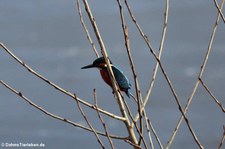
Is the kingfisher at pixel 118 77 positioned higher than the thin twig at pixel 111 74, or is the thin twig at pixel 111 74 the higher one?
the kingfisher at pixel 118 77

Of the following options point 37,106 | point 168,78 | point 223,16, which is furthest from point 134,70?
point 223,16

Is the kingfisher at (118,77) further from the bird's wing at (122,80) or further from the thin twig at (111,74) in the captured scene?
the thin twig at (111,74)

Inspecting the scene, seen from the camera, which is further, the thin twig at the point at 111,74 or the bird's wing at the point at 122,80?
the bird's wing at the point at 122,80

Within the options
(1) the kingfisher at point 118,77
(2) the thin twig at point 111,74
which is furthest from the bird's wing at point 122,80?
(2) the thin twig at point 111,74

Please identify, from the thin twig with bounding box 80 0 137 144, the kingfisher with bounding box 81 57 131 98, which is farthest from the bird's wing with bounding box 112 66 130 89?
the thin twig with bounding box 80 0 137 144

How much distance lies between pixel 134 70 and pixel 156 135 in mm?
474

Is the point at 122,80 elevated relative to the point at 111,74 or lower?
→ elevated

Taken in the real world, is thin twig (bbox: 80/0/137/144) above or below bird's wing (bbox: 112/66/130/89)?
below

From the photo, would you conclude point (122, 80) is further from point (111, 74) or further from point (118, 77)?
point (111, 74)

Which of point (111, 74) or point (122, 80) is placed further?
point (122, 80)

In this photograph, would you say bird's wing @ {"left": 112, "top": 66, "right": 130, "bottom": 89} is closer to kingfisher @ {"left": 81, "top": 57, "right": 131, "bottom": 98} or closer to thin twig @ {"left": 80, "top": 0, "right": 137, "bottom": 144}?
kingfisher @ {"left": 81, "top": 57, "right": 131, "bottom": 98}

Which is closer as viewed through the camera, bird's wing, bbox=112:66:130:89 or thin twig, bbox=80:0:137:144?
thin twig, bbox=80:0:137:144

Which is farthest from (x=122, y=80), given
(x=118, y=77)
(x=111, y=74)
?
(x=111, y=74)

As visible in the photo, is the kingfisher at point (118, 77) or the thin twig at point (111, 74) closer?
the thin twig at point (111, 74)
